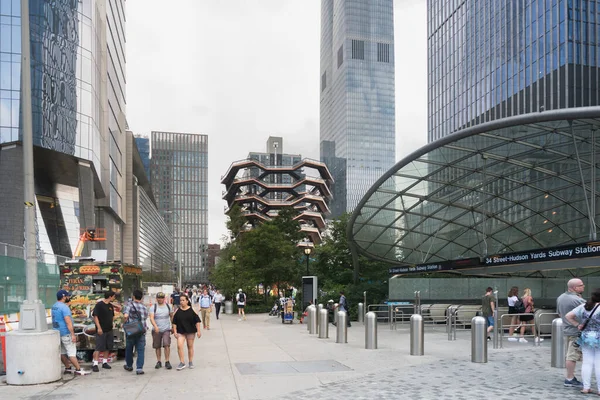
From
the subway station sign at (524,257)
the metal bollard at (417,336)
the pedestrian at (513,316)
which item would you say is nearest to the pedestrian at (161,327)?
the metal bollard at (417,336)

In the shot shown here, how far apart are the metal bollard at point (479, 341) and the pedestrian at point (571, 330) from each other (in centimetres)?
289

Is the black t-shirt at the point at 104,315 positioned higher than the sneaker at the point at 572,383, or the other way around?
the black t-shirt at the point at 104,315

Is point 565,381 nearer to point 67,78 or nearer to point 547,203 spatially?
point 547,203

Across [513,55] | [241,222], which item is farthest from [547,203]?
[513,55]

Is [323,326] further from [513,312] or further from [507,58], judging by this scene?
[507,58]

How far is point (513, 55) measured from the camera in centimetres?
7825

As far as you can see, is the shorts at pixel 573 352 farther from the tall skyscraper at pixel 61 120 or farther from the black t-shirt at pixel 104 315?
the tall skyscraper at pixel 61 120

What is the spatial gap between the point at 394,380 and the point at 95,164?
4576 cm

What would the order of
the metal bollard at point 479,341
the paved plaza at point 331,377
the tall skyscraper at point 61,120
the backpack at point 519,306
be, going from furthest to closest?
the tall skyscraper at point 61,120
the backpack at point 519,306
the metal bollard at point 479,341
the paved plaza at point 331,377

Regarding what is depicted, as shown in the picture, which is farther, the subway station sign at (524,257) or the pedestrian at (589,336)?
the subway station sign at (524,257)

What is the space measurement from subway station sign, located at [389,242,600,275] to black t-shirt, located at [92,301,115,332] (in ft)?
39.1

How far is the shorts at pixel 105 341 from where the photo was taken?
484 inches

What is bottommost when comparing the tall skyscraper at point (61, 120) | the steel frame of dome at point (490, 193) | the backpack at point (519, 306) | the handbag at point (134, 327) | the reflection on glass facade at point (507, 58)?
the backpack at point (519, 306)

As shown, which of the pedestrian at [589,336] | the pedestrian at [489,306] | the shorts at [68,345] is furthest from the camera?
the pedestrian at [489,306]
